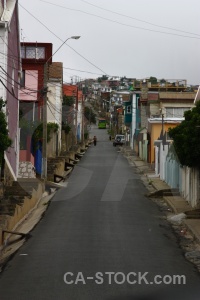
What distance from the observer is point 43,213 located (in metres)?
25.9

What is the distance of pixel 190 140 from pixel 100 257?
883 cm

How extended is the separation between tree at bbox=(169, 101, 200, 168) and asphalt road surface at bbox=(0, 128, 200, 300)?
99.7 inches

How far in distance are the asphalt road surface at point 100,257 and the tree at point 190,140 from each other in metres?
2.53

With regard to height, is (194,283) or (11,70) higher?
(11,70)

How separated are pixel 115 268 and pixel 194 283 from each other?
6.63 ft

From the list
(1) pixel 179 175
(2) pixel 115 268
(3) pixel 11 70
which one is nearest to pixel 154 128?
(1) pixel 179 175

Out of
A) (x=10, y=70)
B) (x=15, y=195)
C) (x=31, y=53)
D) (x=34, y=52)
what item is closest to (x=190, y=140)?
(x=15, y=195)

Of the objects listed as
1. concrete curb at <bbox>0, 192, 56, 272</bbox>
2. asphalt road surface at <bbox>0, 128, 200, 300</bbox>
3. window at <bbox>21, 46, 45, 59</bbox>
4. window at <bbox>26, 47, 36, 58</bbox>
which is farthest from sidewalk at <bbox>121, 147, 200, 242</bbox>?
window at <bbox>26, 47, 36, 58</bbox>

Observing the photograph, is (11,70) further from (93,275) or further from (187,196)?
(93,275)

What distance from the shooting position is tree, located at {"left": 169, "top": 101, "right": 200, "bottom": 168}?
23.4m

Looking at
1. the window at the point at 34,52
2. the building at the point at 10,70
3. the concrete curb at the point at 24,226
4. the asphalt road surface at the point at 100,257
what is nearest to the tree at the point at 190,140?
the asphalt road surface at the point at 100,257

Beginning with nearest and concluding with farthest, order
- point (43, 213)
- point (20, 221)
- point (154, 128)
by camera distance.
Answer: point (20, 221) → point (43, 213) → point (154, 128)

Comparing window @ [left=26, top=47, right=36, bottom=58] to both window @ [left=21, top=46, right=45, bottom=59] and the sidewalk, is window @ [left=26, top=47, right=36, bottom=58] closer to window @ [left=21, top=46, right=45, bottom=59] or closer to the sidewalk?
window @ [left=21, top=46, right=45, bottom=59]

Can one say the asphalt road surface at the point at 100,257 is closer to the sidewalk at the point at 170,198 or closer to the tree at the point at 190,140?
the sidewalk at the point at 170,198
